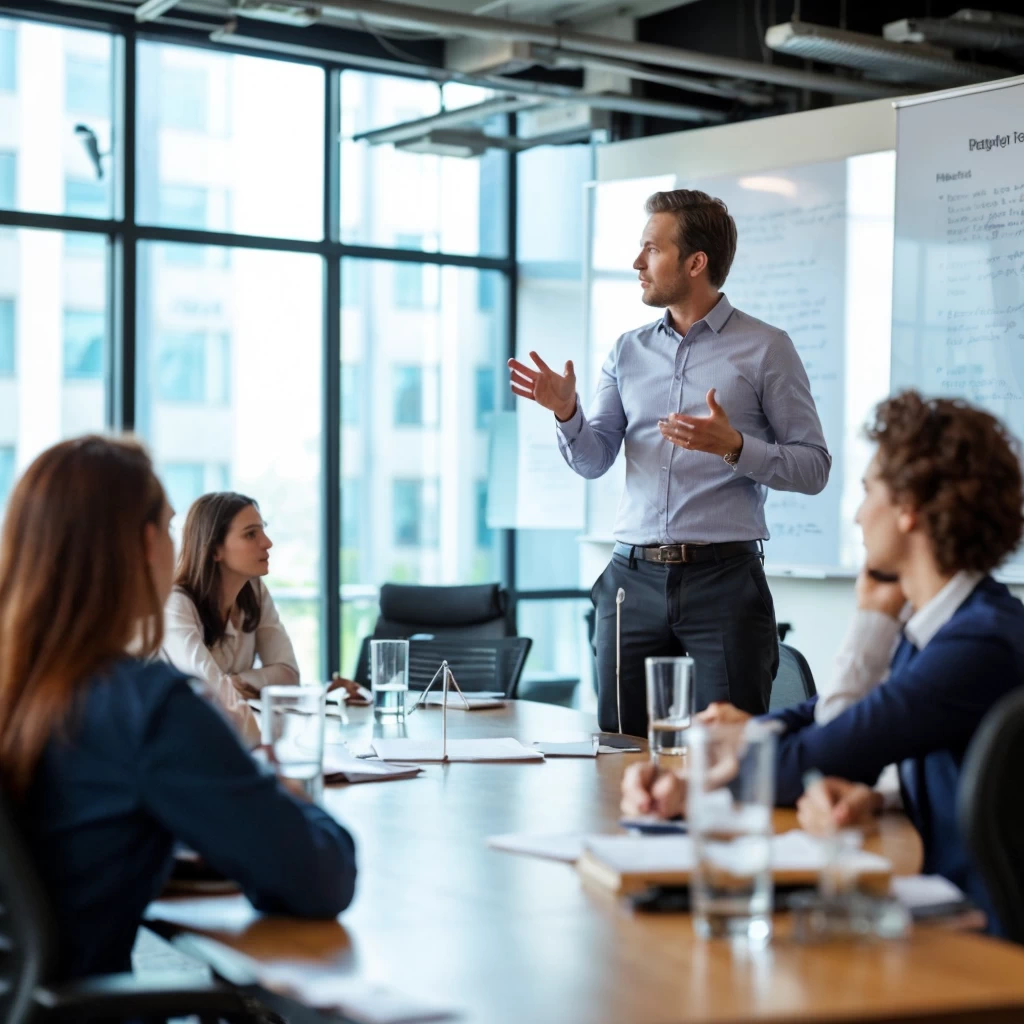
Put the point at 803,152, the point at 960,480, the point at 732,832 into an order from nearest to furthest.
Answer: the point at 732,832, the point at 960,480, the point at 803,152

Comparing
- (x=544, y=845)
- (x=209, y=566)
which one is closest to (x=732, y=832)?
(x=544, y=845)

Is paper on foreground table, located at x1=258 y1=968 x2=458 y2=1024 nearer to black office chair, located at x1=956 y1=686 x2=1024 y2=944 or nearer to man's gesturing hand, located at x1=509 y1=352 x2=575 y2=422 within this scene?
black office chair, located at x1=956 y1=686 x2=1024 y2=944

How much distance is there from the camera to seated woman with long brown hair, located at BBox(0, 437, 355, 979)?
1.52 m

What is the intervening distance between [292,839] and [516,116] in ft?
18.7

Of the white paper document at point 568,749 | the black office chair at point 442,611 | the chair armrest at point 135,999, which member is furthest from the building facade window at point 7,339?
the chair armrest at point 135,999

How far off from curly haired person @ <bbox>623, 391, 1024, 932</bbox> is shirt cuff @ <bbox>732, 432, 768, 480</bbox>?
1278 mm

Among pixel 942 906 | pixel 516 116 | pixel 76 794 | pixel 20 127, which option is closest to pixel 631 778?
pixel 942 906

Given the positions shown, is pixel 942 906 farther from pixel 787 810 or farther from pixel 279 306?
pixel 279 306

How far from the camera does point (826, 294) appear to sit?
554 cm

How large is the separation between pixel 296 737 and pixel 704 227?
7.18 ft

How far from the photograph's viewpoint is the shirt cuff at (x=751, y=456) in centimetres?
339

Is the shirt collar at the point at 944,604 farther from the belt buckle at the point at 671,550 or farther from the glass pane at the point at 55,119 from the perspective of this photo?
the glass pane at the point at 55,119

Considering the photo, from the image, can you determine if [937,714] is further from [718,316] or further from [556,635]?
[556,635]

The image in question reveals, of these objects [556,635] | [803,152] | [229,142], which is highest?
[229,142]
